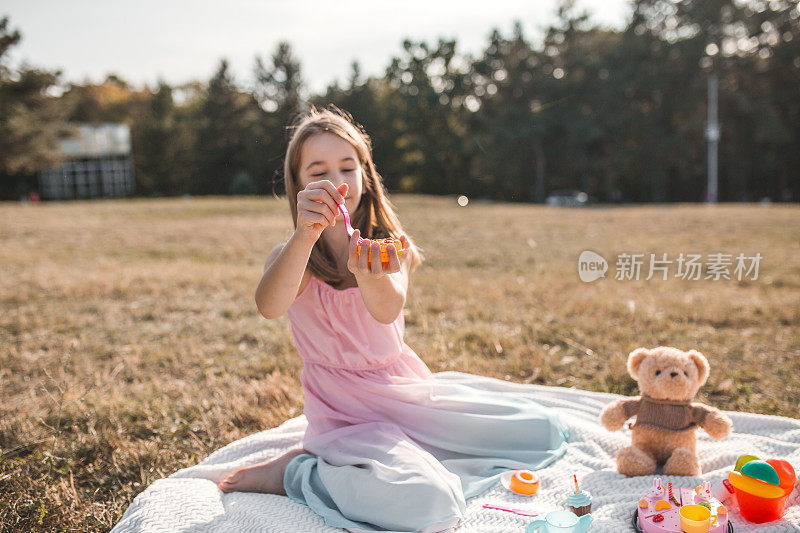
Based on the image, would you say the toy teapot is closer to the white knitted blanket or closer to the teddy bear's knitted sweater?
the white knitted blanket

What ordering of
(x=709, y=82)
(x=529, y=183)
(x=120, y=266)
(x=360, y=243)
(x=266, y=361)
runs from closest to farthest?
(x=360, y=243), (x=266, y=361), (x=120, y=266), (x=709, y=82), (x=529, y=183)

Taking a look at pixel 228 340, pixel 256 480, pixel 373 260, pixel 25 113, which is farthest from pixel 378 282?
pixel 25 113

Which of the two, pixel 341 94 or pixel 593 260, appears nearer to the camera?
pixel 593 260

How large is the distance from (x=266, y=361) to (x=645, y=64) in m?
28.7

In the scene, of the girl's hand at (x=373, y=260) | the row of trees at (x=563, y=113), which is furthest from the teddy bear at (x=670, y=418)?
the row of trees at (x=563, y=113)

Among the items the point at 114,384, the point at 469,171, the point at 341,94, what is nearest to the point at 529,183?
the point at 469,171

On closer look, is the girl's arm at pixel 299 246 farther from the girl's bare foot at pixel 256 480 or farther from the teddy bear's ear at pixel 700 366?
the teddy bear's ear at pixel 700 366

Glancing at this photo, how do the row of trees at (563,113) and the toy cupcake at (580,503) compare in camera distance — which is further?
the row of trees at (563,113)

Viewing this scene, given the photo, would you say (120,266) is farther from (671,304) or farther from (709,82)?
(709,82)

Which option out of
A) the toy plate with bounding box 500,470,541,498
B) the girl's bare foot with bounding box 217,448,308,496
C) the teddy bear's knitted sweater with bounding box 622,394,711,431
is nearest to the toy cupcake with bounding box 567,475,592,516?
the toy plate with bounding box 500,470,541,498

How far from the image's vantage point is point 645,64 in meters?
27.6

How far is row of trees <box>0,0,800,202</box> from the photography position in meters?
24.7

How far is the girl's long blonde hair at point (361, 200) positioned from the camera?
226 cm

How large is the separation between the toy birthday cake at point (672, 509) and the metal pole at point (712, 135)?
29.0m
